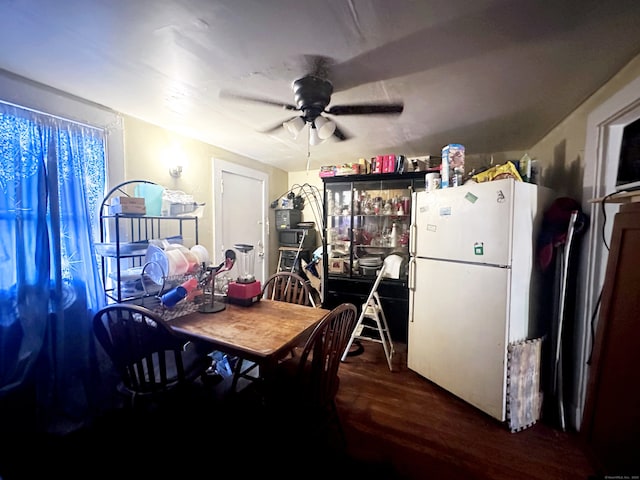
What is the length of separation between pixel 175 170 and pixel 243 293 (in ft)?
4.70

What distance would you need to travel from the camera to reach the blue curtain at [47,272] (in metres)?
1.48

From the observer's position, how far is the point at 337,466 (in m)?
1.43

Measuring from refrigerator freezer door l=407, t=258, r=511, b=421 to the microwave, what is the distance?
1.74m

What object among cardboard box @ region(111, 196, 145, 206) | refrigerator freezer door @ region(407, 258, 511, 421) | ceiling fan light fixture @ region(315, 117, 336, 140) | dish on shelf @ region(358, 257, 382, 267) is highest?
ceiling fan light fixture @ region(315, 117, 336, 140)

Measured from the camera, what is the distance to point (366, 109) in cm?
162

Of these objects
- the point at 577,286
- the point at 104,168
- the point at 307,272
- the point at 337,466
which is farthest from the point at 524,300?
the point at 104,168

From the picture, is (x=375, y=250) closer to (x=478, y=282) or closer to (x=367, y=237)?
(x=367, y=237)

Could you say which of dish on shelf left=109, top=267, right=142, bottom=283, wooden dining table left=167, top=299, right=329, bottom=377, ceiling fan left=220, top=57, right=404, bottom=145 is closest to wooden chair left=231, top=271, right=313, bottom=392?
wooden dining table left=167, top=299, right=329, bottom=377

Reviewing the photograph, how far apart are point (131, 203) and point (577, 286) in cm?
292

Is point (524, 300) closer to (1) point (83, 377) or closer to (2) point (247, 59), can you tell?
Result: (2) point (247, 59)

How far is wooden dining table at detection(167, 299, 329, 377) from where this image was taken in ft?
3.98

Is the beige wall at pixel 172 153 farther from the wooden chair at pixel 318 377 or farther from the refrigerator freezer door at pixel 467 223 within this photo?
the refrigerator freezer door at pixel 467 223

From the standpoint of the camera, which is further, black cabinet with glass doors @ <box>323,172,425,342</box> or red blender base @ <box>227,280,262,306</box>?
black cabinet with glass doors @ <box>323,172,425,342</box>

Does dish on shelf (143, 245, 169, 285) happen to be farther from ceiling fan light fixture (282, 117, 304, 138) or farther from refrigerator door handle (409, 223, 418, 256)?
refrigerator door handle (409, 223, 418, 256)
